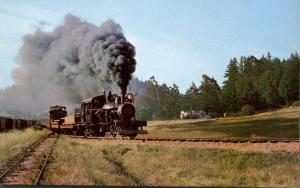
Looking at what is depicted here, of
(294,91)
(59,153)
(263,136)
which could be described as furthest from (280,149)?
(59,153)

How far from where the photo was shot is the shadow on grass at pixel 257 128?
27.2 feet

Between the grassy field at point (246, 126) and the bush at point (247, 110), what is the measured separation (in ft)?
0.38

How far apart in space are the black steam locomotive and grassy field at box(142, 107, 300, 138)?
2.61 metres

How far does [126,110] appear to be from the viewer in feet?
50.4

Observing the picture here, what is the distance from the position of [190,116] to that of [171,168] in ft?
3.66

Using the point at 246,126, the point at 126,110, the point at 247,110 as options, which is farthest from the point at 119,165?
the point at 126,110

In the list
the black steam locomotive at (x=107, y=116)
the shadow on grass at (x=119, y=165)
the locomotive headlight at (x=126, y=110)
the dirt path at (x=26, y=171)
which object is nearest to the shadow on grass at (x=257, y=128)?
the shadow on grass at (x=119, y=165)

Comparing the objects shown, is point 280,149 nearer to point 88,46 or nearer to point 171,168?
point 171,168

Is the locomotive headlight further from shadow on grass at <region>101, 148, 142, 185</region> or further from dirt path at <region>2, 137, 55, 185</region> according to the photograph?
dirt path at <region>2, 137, 55, 185</region>

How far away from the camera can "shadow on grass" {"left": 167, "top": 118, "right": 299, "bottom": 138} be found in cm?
830

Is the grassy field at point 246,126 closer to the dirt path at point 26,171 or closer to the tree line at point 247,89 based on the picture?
the tree line at point 247,89

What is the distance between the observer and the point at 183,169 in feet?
27.6

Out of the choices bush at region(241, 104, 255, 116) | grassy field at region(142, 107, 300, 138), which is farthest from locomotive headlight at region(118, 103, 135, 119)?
bush at region(241, 104, 255, 116)

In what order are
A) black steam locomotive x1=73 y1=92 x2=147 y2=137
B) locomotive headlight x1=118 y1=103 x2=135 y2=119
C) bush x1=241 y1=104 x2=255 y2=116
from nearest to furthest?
bush x1=241 y1=104 x2=255 y2=116 < black steam locomotive x1=73 y1=92 x2=147 y2=137 < locomotive headlight x1=118 y1=103 x2=135 y2=119
